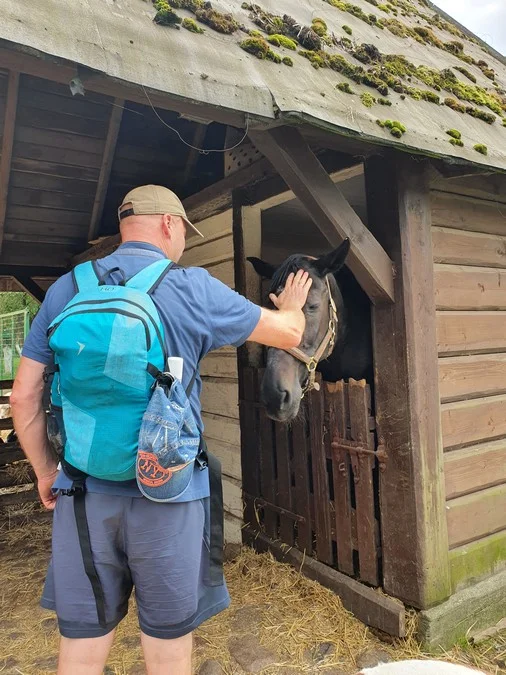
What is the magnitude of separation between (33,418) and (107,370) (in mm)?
564

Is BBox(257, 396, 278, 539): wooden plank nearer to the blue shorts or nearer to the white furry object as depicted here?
the blue shorts

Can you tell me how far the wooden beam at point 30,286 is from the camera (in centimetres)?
746

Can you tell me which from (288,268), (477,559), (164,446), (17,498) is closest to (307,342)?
(288,268)

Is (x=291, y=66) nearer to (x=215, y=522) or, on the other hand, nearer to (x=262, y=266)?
(x=262, y=266)

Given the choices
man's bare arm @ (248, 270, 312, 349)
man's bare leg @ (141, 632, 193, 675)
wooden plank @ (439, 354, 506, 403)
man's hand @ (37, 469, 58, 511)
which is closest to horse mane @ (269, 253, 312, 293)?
man's bare arm @ (248, 270, 312, 349)

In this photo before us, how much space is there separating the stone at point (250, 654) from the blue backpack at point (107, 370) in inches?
74.6

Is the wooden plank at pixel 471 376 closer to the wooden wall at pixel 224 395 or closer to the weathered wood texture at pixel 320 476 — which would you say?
the weathered wood texture at pixel 320 476

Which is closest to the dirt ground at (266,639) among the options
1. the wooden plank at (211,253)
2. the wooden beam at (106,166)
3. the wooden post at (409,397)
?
the wooden post at (409,397)

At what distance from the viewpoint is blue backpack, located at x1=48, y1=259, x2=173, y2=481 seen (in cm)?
158

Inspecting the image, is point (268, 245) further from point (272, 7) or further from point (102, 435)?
point (102, 435)

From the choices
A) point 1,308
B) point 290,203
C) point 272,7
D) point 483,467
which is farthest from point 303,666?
point 1,308

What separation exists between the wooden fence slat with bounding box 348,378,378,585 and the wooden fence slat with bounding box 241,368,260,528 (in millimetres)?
1112

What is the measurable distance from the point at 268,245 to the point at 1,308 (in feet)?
92.4

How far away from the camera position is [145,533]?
167 cm
